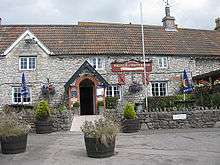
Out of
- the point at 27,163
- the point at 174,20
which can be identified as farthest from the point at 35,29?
the point at 27,163

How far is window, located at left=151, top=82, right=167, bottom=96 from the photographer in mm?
29797

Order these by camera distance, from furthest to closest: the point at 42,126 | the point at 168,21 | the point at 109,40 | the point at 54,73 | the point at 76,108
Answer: the point at 168,21, the point at 109,40, the point at 54,73, the point at 76,108, the point at 42,126

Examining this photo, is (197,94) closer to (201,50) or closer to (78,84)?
(201,50)

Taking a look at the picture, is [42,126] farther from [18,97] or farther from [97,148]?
[18,97]

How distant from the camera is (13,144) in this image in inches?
435

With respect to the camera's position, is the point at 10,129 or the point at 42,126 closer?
the point at 10,129

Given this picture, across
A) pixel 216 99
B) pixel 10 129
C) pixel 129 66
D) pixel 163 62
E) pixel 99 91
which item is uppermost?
pixel 163 62

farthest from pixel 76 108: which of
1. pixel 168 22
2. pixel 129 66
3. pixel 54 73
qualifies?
pixel 168 22

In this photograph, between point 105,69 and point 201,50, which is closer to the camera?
point 105,69

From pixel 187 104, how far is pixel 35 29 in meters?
15.9

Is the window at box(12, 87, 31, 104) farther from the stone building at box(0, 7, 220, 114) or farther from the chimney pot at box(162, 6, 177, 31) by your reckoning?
the chimney pot at box(162, 6, 177, 31)

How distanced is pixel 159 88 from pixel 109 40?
6263 millimetres

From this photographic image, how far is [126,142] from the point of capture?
13336 mm

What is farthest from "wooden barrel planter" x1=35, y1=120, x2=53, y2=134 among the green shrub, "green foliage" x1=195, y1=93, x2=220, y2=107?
the green shrub
